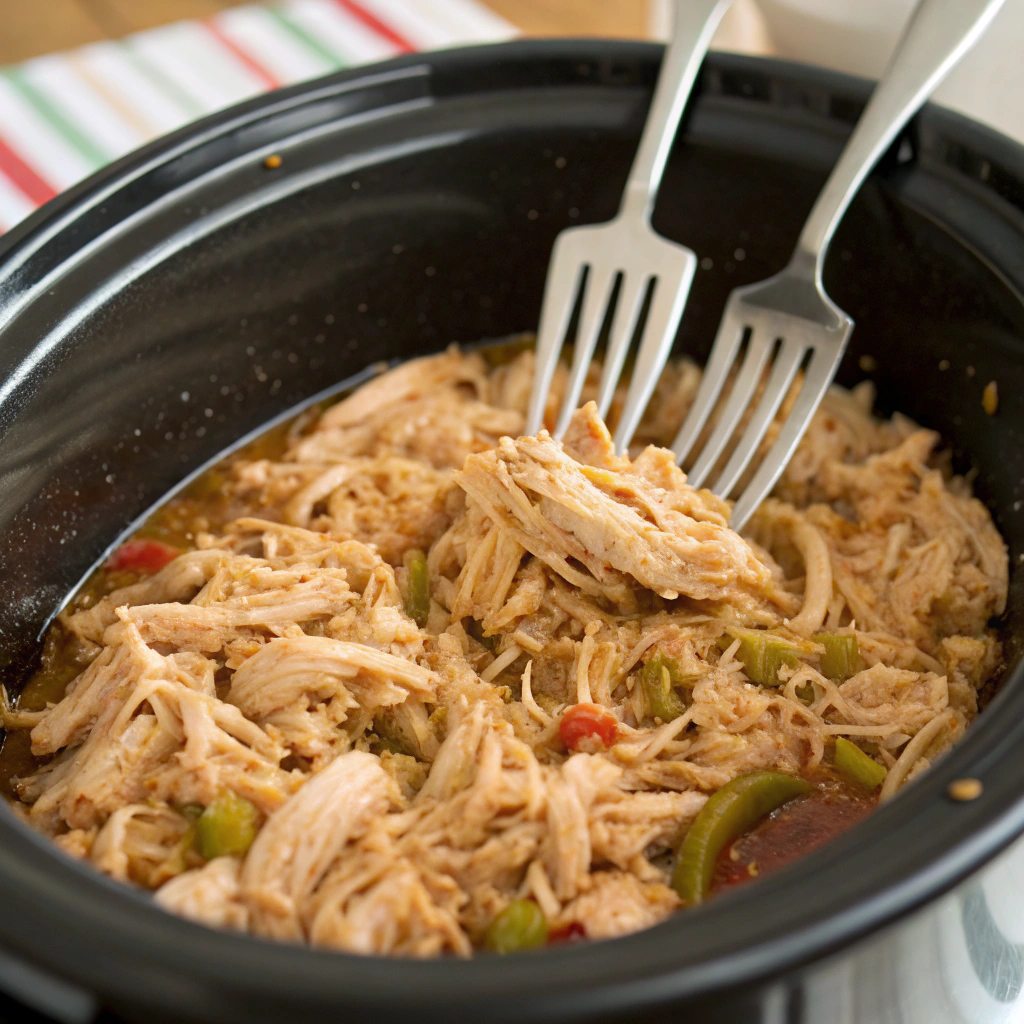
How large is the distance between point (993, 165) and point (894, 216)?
282 mm

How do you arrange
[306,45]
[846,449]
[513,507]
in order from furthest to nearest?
[306,45]
[846,449]
[513,507]

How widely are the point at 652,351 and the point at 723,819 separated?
1403 mm

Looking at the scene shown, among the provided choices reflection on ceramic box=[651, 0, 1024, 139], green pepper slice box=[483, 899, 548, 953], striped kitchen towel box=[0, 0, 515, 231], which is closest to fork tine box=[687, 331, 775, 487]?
reflection on ceramic box=[651, 0, 1024, 139]

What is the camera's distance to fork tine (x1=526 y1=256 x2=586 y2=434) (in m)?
3.38

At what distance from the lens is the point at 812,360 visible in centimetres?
317

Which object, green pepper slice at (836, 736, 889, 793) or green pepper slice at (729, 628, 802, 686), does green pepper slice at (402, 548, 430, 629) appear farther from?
green pepper slice at (836, 736, 889, 793)

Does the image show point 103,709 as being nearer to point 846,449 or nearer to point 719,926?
point 719,926

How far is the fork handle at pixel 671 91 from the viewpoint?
10.8 feet

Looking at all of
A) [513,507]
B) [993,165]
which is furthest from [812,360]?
[513,507]

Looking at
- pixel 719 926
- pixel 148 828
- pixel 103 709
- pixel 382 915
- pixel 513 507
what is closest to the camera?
pixel 719 926

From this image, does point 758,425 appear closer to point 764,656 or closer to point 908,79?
point 764,656

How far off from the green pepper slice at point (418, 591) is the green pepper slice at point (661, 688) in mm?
573

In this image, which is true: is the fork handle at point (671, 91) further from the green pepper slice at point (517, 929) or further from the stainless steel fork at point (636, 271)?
the green pepper slice at point (517, 929)

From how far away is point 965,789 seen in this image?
1764 mm
